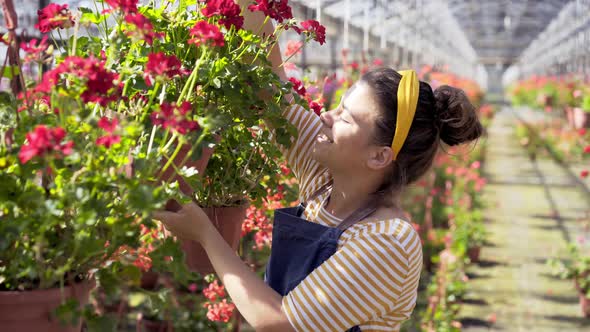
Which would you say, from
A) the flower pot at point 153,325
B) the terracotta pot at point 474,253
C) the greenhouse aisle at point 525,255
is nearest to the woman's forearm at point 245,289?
the flower pot at point 153,325

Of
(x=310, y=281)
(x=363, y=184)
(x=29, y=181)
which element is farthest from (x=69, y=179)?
(x=363, y=184)

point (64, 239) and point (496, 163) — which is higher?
point (64, 239)

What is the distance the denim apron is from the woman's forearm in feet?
0.38

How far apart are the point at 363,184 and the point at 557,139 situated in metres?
10.6

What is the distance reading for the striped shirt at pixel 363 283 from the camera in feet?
3.27

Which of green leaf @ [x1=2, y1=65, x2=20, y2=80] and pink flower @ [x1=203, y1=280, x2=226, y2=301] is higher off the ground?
green leaf @ [x1=2, y1=65, x2=20, y2=80]

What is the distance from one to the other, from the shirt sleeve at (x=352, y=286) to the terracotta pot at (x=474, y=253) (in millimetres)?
4324

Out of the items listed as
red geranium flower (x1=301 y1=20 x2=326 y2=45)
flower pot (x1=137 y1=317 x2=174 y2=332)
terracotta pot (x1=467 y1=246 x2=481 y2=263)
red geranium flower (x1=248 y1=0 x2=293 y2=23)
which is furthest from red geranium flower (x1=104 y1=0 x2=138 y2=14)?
terracotta pot (x1=467 y1=246 x2=481 y2=263)

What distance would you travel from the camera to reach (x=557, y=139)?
1106cm

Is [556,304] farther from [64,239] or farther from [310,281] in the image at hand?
[64,239]

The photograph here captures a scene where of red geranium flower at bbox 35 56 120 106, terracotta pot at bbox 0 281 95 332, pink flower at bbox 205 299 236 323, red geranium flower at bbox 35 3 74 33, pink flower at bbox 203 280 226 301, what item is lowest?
pink flower at bbox 205 299 236 323

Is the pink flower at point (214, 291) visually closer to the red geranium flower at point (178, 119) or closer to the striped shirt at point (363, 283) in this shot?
the striped shirt at point (363, 283)

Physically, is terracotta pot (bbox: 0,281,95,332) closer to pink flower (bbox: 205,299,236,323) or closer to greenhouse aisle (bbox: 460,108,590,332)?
pink flower (bbox: 205,299,236,323)

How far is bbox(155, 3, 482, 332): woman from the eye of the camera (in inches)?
38.9
